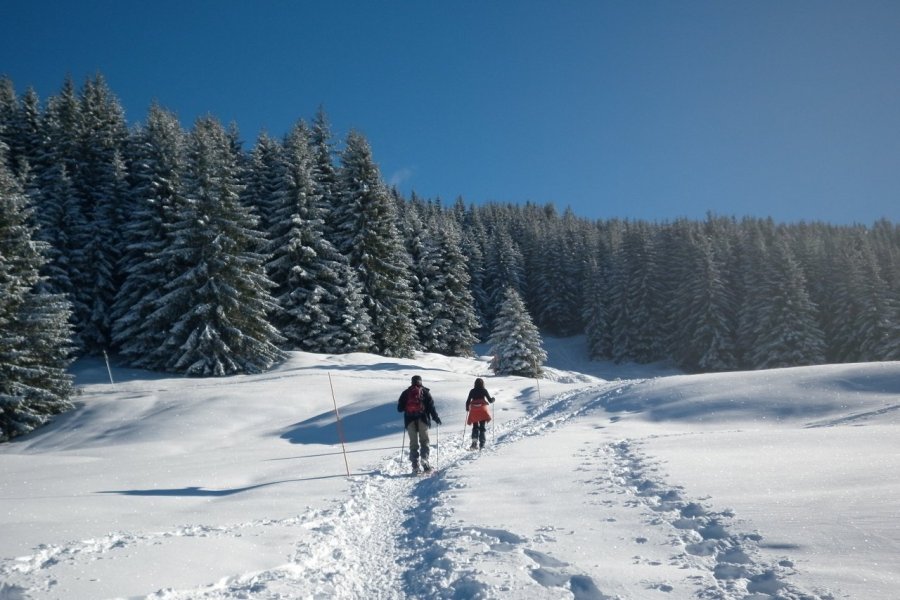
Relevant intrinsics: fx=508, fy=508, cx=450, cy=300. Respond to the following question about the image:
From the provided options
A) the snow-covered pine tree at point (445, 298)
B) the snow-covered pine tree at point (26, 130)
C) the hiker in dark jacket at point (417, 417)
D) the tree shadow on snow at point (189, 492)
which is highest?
the snow-covered pine tree at point (26, 130)

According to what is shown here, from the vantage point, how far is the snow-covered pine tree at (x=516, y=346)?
34.8 metres

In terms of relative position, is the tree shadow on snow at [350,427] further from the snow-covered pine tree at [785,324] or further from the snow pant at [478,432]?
the snow-covered pine tree at [785,324]

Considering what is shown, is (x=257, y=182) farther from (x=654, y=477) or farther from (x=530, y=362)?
(x=654, y=477)

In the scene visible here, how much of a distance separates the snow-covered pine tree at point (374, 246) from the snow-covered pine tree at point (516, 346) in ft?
20.2

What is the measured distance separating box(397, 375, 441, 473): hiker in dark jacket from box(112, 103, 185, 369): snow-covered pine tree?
21.1 meters

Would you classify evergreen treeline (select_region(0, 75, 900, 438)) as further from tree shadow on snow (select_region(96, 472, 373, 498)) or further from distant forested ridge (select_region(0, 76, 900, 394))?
tree shadow on snow (select_region(96, 472, 373, 498))

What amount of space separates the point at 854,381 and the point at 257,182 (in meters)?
36.3

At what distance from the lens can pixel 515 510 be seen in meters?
6.68

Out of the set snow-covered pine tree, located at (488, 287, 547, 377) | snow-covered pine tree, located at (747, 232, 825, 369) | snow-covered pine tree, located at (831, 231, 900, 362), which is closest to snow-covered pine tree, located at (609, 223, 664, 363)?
snow-covered pine tree, located at (747, 232, 825, 369)

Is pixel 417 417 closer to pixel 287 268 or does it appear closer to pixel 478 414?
pixel 478 414

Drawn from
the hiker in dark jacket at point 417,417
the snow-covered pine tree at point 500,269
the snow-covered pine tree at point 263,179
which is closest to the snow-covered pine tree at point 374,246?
the snow-covered pine tree at point 263,179

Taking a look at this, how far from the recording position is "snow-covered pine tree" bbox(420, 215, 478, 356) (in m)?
41.9

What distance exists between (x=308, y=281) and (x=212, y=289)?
627 cm

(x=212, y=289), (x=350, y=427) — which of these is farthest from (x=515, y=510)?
(x=212, y=289)
